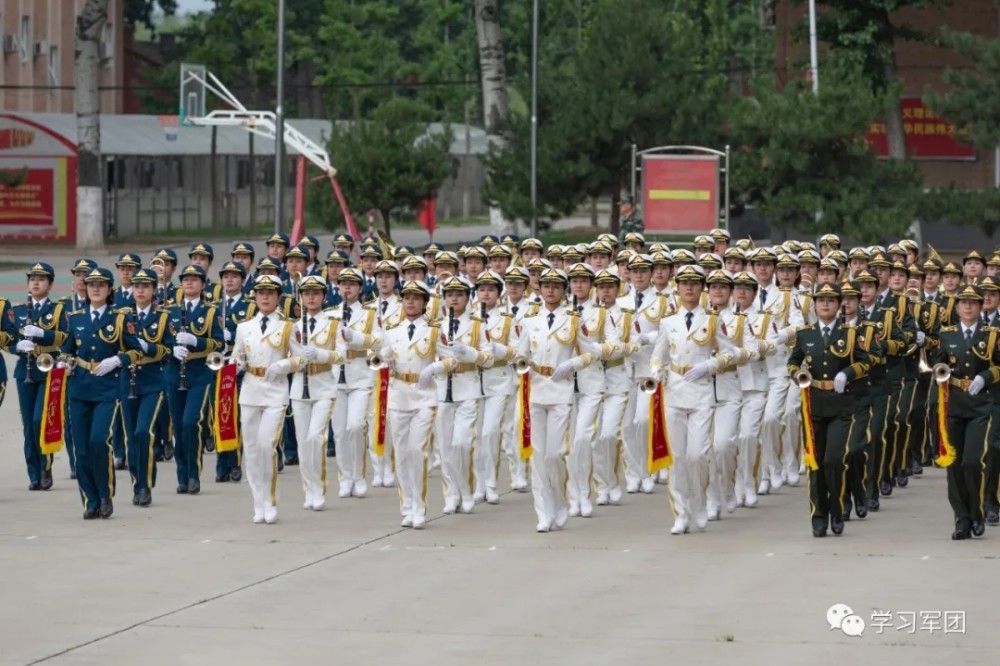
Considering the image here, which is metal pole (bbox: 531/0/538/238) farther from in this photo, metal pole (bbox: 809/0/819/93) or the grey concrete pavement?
the grey concrete pavement

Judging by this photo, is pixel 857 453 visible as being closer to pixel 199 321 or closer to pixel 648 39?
pixel 199 321

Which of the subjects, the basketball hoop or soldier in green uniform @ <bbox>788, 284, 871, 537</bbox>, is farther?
the basketball hoop

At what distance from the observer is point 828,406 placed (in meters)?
15.1

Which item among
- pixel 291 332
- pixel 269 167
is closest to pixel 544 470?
pixel 291 332

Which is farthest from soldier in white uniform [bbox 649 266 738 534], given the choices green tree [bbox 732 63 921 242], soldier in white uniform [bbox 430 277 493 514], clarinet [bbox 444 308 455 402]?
green tree [bbox 732 63 921 242]

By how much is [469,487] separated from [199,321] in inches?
117

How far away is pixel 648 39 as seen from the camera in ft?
145

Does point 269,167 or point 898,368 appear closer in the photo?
point 898,368

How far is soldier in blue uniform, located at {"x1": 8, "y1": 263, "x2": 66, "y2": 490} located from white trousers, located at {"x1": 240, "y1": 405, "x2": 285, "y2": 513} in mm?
2372

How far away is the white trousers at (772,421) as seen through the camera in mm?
18016

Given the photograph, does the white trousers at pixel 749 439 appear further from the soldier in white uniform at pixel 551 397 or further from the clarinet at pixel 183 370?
the clarinet at pixel 183 370

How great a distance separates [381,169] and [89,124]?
877cm

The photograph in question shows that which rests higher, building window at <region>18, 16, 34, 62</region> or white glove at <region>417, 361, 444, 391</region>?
building window at <region>18, 16, 34, 62</region>

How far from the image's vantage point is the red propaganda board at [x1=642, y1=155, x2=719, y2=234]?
3669 cm
